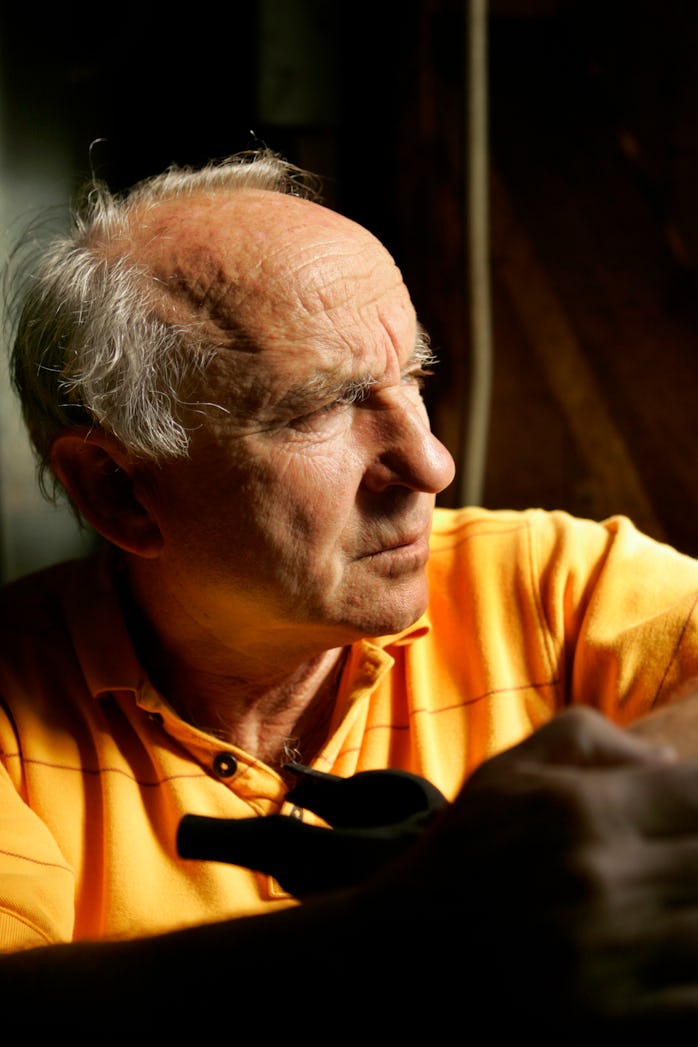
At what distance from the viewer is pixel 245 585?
127cm

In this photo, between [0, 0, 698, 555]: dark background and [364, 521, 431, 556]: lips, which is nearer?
[364, 521, 431, 556]: lips

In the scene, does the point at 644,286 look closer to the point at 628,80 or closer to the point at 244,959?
the point at 628,80

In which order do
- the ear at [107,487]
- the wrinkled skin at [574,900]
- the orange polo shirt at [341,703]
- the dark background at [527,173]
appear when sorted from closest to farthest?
the wrinkled skin at [574,900]
the orange polo shirt at [341,703]
the ear at [107,487]
the dark background at [527,173]

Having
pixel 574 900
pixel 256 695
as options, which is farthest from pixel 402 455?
pixel 574 900

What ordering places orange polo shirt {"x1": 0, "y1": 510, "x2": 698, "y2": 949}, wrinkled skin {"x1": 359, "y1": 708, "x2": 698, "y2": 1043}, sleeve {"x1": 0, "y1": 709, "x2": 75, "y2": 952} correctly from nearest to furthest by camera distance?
wrinkled skin {"x1": 359, "y1": 708, "x2": 698, "y2": 1043} < sleeve {"x1": 0, "y1": 709, "x2": 75, "y2": 952} < orange polo shirt {"x1": 0, "y1": 510, "x2": 698, "y2": 949}

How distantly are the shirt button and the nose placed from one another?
372 millimetres

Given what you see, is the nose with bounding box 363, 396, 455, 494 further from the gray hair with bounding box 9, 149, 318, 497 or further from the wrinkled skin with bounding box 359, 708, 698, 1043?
Result: the wrinkled skin with bounding box 359, 708, 698, 1043

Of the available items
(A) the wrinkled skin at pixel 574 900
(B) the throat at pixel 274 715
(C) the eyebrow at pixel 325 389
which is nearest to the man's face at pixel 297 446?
(C) the eyebrow at pixel 325 389

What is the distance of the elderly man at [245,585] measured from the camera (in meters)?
1.23

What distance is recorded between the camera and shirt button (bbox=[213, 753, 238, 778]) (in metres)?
1.29

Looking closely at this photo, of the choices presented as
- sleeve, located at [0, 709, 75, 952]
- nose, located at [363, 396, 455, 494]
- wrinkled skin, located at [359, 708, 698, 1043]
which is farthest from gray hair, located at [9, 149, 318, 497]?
wrinkled skin, located at [359, 708, 698, 1043]

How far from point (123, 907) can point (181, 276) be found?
74 centimetres

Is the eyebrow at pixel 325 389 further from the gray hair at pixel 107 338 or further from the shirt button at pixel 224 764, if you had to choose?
the shirt button at pixel 224 764

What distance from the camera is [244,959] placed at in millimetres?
597
